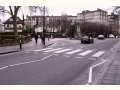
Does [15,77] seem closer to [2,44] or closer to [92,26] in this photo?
[2,44]

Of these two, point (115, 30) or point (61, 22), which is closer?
point (61, 22)

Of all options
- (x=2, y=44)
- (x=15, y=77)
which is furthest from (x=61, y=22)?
(x=15, y=77)

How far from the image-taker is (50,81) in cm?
959

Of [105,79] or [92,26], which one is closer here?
[105,79]

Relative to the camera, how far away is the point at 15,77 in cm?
1027

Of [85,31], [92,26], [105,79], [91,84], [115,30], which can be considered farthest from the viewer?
[115,30]

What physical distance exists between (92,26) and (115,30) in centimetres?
5187

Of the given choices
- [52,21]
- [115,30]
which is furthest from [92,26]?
[115,30]

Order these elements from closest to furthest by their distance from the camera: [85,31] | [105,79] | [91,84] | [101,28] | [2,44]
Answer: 1. [91,84]
2. [105,79]
3. [2,44]
4. [85,31]
5. [101,28]

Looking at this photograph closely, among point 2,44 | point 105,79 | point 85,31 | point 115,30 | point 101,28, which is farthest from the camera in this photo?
point 115,30

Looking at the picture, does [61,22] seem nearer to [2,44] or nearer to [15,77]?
[2,44]
